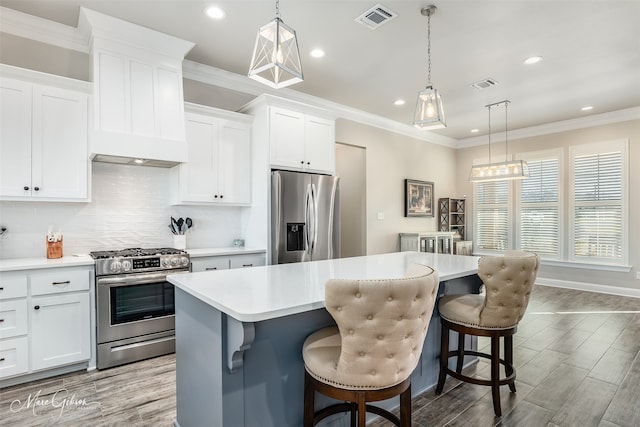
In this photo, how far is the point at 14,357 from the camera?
246cm

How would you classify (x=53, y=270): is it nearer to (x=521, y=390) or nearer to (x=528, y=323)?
(x=521, y=390)

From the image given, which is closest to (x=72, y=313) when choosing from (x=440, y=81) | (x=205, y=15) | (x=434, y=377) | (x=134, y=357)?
(x=134, y=357)

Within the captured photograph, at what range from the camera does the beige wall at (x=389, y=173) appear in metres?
5.54

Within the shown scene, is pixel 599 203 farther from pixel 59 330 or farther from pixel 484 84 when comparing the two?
pixel 59 330

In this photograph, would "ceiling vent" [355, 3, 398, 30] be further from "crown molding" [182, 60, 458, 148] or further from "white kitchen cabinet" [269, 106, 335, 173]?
"crown molding" [182, 60, 458, 148]

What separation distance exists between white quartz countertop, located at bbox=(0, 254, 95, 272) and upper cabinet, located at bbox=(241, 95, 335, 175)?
1.93 metres

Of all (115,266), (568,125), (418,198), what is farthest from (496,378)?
(568,125)

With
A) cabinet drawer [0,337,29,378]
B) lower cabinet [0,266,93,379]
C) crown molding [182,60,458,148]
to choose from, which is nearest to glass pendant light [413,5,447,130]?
crown molding [182,60,458,148]

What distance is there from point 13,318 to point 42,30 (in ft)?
7.78

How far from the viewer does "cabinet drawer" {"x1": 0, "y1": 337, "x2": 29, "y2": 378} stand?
2432 millimetres

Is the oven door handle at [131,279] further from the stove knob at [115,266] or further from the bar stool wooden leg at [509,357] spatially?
the bar stool wooden leg at [509,357]

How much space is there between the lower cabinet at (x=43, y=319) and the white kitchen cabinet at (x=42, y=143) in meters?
0.65

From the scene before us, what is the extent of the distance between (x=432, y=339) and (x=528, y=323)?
7.20 feet

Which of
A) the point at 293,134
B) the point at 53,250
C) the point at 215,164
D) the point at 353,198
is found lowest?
the point at 53,250
